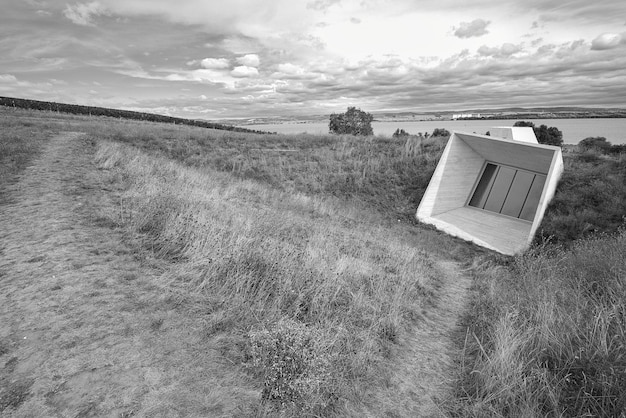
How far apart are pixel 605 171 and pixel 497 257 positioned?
1140 cm

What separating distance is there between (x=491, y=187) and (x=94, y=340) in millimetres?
22967

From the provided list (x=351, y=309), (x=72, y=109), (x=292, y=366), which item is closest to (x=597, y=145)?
(x=351, y=309)

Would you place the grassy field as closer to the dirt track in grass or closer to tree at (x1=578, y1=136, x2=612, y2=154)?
the dirt track in grass

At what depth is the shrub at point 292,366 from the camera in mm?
3268

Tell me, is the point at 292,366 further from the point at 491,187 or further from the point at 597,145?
the point at 597,145

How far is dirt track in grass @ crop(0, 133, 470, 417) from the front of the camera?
284 centimetres

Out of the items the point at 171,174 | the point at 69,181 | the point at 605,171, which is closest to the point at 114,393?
the point at 69,181

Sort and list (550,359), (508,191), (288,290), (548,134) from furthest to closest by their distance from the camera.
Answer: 1. (548,134)
2. (508,191)
3. (288,290)
4. (550,359)

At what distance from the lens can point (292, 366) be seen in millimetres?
3486

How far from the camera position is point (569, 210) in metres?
17.0

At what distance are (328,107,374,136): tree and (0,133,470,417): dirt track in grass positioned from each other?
56.2m

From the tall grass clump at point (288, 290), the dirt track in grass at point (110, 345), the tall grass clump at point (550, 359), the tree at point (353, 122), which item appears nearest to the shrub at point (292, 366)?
the tall grass clump at point (288, 290)

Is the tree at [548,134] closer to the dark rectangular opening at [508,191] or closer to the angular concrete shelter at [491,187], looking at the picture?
the angular concrete shelter at [491,187]

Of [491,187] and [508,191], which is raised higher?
[491,187]
